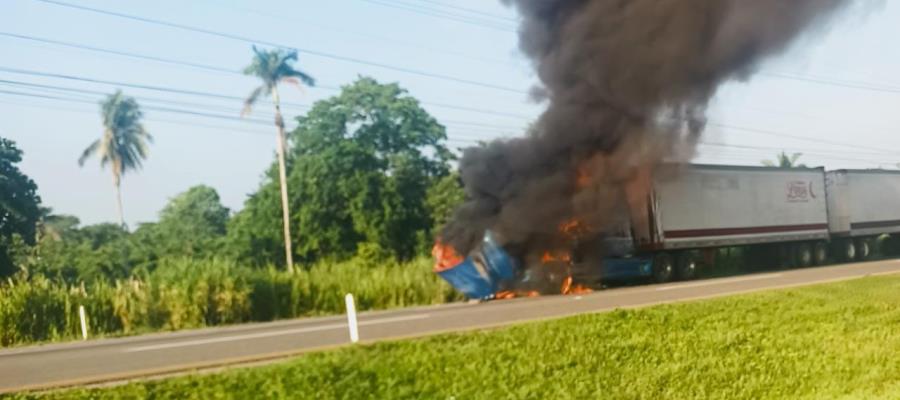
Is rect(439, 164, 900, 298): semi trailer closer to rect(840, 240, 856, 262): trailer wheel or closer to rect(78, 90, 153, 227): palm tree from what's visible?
rect(840, 240, 856, 262): trailer wheel

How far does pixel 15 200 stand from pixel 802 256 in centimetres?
3301

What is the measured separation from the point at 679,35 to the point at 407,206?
995 inches

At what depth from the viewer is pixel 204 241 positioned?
49.4m

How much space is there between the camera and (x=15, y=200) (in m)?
43.6

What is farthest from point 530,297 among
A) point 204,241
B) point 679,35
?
point 204,241

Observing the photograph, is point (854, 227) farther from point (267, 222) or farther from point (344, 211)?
point (267, 222)

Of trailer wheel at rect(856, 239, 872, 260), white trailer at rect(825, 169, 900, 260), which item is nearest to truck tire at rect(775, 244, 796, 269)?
white trailer at rect(825, 169, 900, 260)

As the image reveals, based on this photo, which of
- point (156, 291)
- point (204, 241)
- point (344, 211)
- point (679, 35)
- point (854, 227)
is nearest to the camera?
point (679, 35)

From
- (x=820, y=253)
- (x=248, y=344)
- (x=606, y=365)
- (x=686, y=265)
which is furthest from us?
(x=820, y=253)

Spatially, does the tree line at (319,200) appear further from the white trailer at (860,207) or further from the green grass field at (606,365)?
the green grass field at (606,365)

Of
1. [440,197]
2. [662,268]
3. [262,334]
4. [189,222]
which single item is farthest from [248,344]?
[189,222]

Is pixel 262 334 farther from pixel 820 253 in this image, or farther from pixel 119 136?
pixel 119 136

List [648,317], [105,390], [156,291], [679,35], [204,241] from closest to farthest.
→ [105,390]
[648,317]
[679,35]
[156,291]
[204,241]

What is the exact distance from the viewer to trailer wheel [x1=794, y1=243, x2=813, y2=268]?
33.9 m
